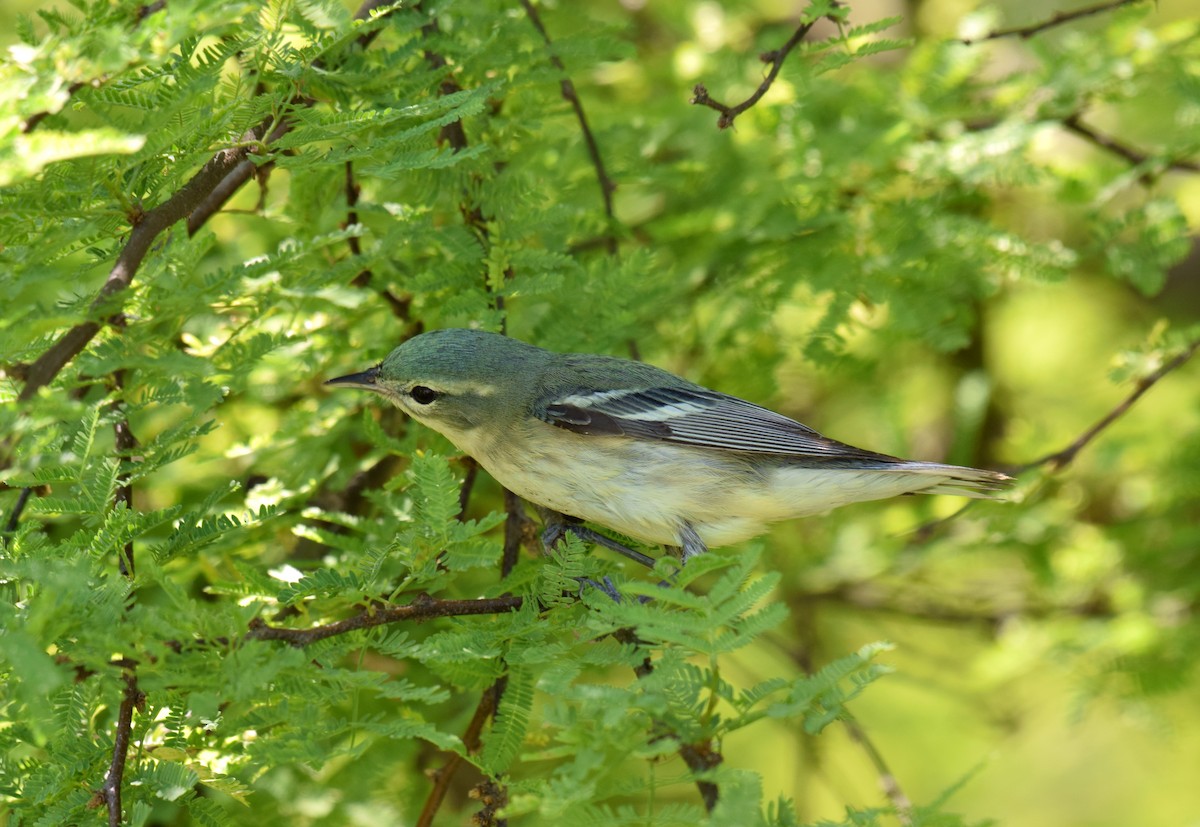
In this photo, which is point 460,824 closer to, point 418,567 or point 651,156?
point 418,567

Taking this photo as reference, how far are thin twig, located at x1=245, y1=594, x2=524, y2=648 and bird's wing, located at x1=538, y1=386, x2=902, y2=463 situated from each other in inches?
32.2

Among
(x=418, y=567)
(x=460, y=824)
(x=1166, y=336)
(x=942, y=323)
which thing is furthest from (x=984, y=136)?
(x=460, y=824)

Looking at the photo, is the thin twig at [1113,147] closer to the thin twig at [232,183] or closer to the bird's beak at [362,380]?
the bird's beak at [362,380]

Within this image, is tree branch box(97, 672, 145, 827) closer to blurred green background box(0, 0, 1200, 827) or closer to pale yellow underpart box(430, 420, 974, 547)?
blurred green background box(0, 0, 1200, 827)

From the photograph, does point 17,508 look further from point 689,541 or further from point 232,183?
point 689,541

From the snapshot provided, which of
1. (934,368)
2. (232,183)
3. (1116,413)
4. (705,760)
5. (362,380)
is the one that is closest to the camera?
(705,760)

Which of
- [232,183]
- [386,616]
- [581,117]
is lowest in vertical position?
[386,616]

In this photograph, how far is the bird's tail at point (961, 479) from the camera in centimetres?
368

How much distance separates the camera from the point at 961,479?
12.5 ft

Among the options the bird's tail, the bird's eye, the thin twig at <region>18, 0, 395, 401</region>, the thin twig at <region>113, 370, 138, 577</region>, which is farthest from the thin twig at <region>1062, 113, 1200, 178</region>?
the thin twig at <region>113, 370, 138, 577</region>

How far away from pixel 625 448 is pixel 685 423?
25cm

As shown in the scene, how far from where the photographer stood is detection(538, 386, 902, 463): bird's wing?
3754mm

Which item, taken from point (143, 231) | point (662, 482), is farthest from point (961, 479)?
point (143, 231)

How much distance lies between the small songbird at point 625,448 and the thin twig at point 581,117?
0.71 m
